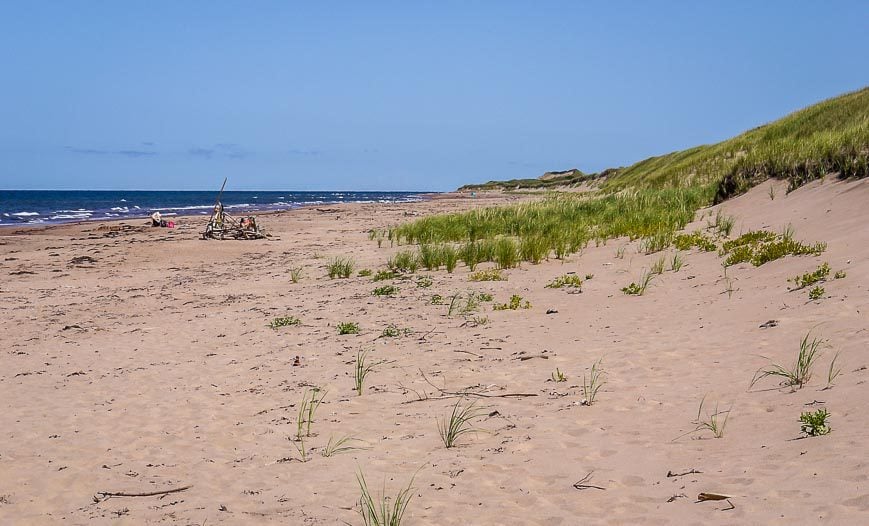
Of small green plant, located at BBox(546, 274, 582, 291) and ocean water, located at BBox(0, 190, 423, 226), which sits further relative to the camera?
ocean water, located at BBox(0, 190, 423, 226)

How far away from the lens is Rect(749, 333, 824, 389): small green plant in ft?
18.1

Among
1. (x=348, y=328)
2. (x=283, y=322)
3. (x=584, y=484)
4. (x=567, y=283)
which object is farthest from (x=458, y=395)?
(x=567, y=283)

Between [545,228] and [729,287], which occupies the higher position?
[545,228]

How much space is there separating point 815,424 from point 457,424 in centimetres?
242

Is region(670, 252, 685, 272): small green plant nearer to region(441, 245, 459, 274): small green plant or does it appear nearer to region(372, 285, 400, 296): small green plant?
region(441, 245, 459, 274): small green plant

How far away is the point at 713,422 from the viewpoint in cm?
487

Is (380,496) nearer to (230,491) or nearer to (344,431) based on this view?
(230,491)

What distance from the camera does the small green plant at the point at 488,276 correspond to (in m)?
12.9

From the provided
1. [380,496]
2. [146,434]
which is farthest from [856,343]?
[146,434]

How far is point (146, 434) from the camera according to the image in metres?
6.03

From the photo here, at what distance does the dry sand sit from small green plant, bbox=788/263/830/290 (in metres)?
0.22

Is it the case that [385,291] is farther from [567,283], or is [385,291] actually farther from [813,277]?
[813,277]

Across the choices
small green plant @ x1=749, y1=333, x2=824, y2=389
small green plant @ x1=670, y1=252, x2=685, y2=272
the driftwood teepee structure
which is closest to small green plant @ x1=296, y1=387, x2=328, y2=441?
small green plant @ x1=749, y1=333, x2=824, y2=389

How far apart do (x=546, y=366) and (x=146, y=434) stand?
391cm
